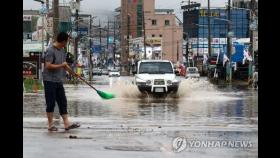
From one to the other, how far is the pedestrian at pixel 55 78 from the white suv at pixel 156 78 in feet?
45.9

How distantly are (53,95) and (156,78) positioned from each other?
47.2 feet

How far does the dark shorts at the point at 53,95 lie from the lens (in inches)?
546

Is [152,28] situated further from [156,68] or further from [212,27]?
[156,68]

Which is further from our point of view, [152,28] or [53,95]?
[152,28]

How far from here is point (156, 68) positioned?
1145 inches

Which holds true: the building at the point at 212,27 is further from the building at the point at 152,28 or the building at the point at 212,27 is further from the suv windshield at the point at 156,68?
the suv windshield at the point at 156,68

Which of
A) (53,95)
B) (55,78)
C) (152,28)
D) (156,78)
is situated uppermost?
(152,28)

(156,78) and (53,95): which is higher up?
(53,95)
